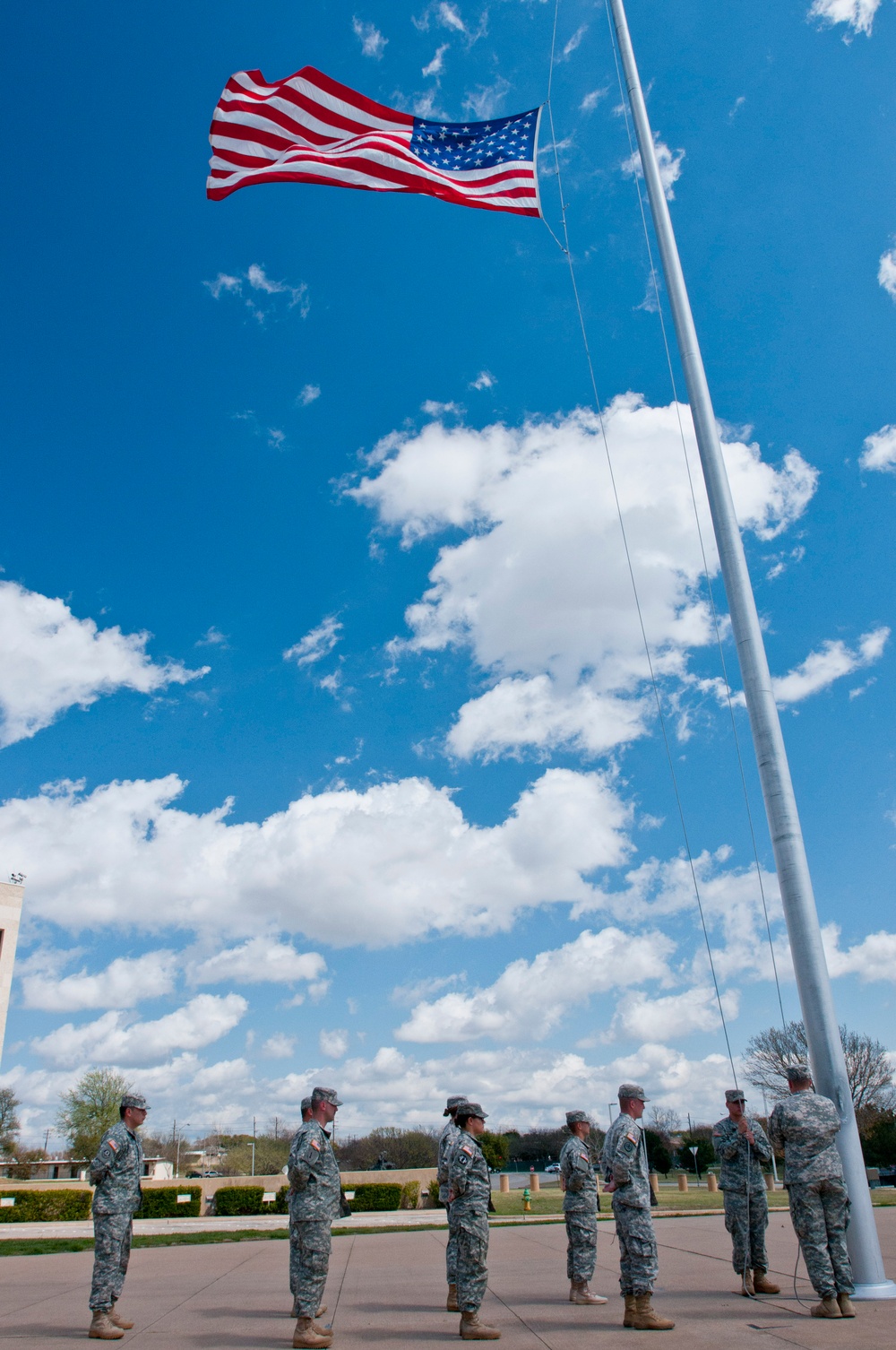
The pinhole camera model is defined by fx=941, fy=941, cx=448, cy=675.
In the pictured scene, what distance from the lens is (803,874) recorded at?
8914 millimetres

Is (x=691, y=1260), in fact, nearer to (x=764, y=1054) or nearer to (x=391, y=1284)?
(x=391, y=1284)

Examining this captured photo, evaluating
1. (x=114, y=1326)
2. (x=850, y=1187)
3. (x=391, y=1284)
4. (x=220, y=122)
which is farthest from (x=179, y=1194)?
(x=220, y=122)

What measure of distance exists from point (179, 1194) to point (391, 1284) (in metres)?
19.4

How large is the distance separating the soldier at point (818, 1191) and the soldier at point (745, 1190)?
91cm

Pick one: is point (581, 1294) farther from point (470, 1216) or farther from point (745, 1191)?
point (470, 1216)

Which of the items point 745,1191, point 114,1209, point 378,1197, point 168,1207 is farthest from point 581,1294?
point 168,1207

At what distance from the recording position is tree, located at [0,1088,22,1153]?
6312 cm

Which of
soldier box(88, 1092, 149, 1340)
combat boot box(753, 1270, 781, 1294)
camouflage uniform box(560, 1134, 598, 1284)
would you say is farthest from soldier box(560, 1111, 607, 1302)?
soldier box(88, 1092, 149, 1340)

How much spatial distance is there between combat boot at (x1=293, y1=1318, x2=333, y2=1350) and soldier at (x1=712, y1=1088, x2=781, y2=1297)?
3.80 meters

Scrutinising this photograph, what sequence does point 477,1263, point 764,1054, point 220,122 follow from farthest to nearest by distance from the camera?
point 764,1054 < point 220,122 < point 477,1263

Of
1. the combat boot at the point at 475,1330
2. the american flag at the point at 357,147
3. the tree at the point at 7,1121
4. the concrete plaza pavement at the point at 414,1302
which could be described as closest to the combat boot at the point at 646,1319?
the concrete plaza pavement at the point at 414,1302

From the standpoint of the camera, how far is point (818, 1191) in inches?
300

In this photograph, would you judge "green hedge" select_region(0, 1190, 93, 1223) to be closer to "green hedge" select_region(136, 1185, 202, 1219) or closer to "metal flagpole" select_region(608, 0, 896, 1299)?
"green hedge" select_region(136, 1185, 202, 1219)

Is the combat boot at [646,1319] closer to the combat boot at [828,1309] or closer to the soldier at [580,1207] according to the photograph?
the combat boot at [828,1309]
